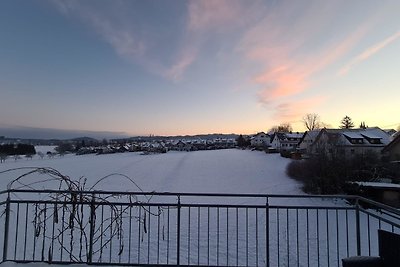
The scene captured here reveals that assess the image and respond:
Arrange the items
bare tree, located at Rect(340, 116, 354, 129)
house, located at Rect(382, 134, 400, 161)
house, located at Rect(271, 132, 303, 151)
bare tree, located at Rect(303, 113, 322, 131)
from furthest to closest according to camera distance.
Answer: house, located at Rect(271, 132, 303, 151) → bare tree, located at Rect(340, 116, 354, 129) → bare tree, located at Rect(303, 113, 322, 131) → house, located at Rect(382, 134, 400, 161)

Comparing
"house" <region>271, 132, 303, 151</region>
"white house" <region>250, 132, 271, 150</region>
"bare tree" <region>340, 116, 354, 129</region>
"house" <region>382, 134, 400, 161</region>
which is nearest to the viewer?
"house" <region>382, 134, 400, 161</region>

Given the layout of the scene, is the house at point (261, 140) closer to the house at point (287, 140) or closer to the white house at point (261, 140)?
the white house at point (261, 140)

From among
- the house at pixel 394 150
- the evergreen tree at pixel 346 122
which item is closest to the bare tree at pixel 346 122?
the evergreen tree at pixel 346 122

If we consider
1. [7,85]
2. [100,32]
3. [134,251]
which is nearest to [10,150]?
[7,85]

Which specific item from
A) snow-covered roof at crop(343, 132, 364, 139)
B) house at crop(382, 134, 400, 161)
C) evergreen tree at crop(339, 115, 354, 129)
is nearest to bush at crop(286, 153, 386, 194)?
house at crop(382, 134, 400, 161)

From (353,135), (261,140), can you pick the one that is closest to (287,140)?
(261,140)

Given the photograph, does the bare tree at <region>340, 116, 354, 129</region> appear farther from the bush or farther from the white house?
the bush

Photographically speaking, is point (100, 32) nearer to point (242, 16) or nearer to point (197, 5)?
point (197, 5)

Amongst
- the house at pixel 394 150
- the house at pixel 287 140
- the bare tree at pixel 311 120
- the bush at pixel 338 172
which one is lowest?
the bush at pixel 338 172

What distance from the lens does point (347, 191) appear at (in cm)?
1994

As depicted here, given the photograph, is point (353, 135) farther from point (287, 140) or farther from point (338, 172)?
point (287, 140)

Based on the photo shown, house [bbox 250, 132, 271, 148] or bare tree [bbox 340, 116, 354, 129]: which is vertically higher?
bare tree [bbox 340, 116, 354, 129]

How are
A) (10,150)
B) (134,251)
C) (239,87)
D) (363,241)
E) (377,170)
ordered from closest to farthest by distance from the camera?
(134,251), (363,241), (377,170), (239,87), (10,150)

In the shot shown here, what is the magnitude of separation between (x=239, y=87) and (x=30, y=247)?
20289mm
